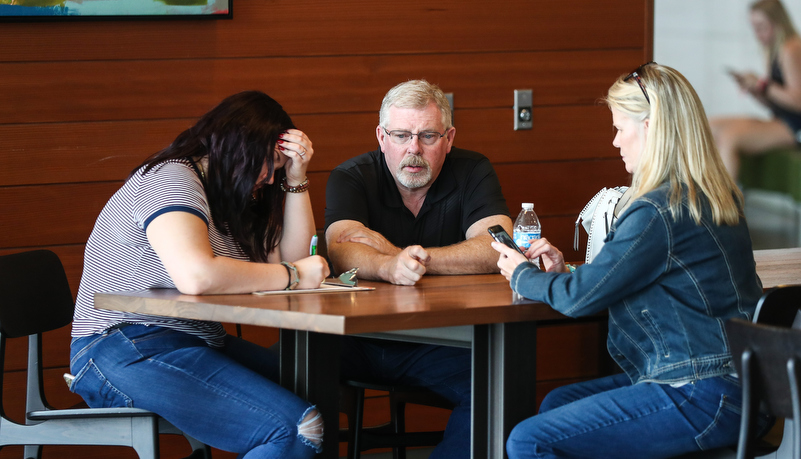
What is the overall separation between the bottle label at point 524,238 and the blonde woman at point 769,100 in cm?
201

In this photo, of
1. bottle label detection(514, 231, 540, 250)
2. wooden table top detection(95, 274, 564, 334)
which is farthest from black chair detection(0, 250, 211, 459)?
bottle label detection(514, 231, 540, 250)

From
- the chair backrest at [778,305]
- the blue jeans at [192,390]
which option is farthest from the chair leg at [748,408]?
the blue jeans at [192,390]

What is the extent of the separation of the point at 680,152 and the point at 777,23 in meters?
2.49

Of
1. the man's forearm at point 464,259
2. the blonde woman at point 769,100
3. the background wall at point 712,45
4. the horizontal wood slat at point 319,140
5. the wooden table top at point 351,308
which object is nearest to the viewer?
the wooden table top at point 351,308

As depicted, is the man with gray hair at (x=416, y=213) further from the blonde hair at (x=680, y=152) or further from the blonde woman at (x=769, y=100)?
the blonde woman at (x=769, y=100)

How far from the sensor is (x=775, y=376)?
1245 millimetres

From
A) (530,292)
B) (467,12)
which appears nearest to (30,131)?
(467,12)

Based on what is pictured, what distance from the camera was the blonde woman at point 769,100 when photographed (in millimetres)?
3514

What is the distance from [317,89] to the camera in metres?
2.85

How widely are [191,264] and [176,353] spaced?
228mm

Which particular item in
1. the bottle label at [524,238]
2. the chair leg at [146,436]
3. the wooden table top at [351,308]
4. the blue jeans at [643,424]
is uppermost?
the bottle label at [524,238]

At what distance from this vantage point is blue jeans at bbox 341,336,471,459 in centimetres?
198

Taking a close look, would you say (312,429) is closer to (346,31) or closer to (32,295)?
(32,295)

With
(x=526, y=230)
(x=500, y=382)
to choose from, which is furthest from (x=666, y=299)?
(x=526, y=230)
